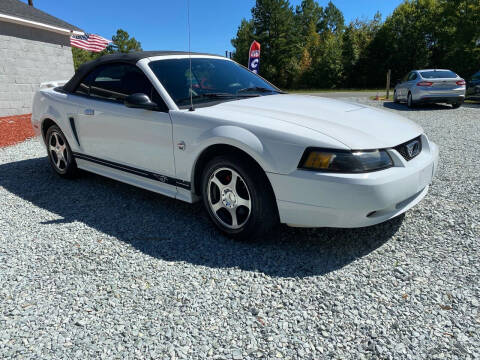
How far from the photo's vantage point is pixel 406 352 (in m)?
1.90

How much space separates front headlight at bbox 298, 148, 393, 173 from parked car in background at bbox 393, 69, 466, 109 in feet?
37.9

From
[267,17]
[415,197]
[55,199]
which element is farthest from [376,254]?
[267,17]

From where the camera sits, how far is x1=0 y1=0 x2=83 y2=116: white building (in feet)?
37.6

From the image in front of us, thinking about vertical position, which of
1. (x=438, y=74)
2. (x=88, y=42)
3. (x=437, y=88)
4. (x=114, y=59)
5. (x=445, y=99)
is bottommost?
(x=445, y=99)

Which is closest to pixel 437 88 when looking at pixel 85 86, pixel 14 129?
pixel 85 86

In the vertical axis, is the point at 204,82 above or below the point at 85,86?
above

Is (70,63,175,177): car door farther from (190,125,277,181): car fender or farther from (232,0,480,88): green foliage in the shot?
(232,0,480,88): green foliage

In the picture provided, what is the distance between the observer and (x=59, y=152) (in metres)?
4.79

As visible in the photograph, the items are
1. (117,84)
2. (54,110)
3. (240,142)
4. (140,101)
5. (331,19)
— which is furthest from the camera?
(331,19)

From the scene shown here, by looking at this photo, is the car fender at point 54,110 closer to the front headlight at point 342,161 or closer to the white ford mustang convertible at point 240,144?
the white ford mustang convertible at point 240,144

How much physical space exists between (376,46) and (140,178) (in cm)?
4292

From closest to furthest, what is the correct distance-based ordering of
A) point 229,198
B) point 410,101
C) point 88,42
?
point 229,198, point 410,101, point 88,42

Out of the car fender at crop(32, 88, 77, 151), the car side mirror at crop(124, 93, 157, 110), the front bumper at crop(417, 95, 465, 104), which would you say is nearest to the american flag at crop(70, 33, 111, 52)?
the car fender at crop(32, 88, 77, 151)

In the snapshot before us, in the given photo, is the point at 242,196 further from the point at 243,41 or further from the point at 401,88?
the point at 243,41
